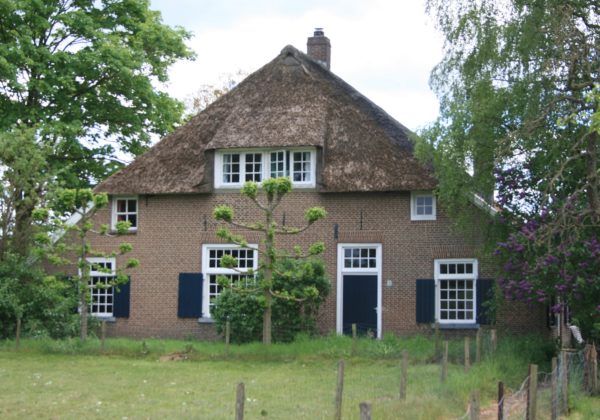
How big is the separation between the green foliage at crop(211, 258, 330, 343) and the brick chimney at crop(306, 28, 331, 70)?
8968 millimetres

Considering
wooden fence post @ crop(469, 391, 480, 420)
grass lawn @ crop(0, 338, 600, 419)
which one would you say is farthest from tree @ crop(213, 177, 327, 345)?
wooden fence post @ crop(469, 391, 480, 420)

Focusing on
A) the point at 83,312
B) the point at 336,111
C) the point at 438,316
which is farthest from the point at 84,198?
the point at 438,316

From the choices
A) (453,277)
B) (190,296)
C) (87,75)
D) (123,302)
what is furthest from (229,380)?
(87,75)

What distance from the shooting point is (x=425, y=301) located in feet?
79.4

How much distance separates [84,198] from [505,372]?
10745mm

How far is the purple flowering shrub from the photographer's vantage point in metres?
18.0

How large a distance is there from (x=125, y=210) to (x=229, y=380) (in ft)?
35.6

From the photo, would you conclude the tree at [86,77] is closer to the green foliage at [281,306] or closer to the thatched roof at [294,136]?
the thatched roof at [294,136]

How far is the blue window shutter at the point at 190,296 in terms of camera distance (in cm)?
2550

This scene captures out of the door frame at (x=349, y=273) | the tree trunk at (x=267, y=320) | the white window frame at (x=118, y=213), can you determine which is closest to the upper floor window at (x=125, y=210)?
the white window frame at (x=118, y=213)

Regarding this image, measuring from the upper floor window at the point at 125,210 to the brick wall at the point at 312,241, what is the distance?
→ 233 mm

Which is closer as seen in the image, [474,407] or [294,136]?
[474,407]

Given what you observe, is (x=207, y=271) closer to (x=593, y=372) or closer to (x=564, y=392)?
(x=593, y=372)

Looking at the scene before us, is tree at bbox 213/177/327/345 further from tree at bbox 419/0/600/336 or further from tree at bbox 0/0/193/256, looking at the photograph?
tree at bbox 0/0/193/256
